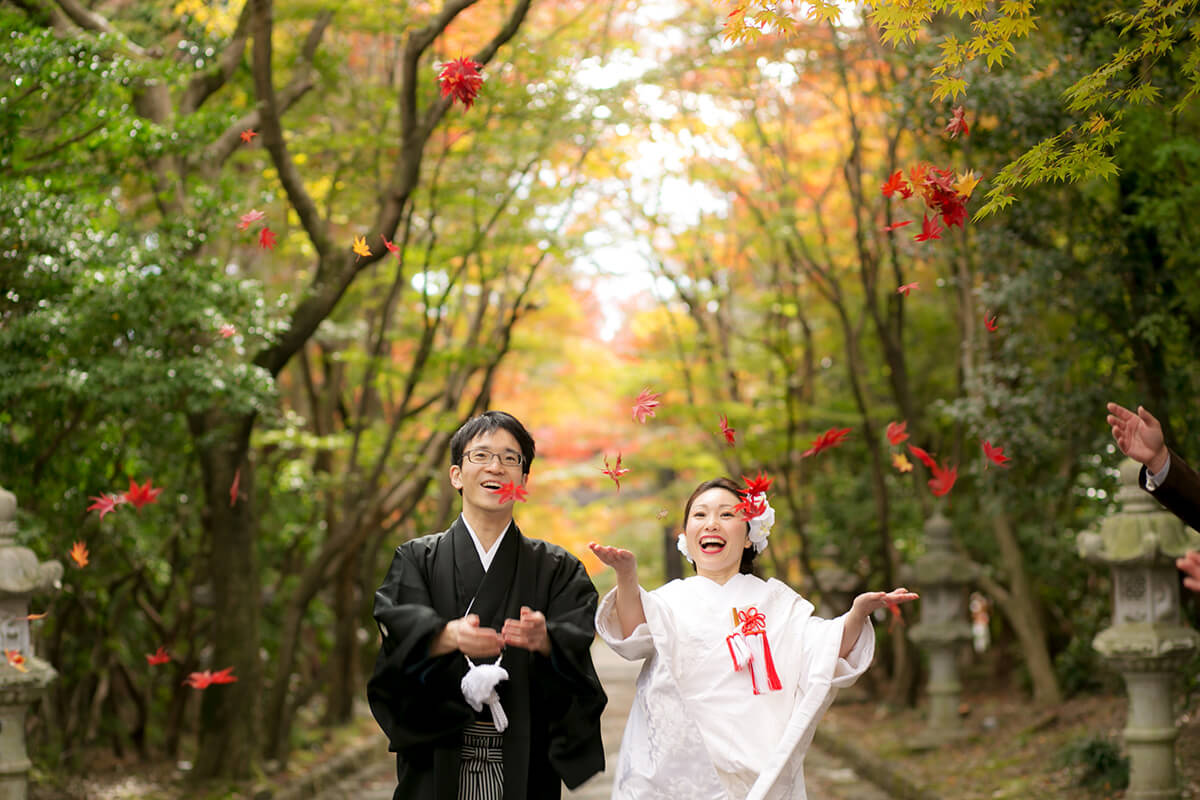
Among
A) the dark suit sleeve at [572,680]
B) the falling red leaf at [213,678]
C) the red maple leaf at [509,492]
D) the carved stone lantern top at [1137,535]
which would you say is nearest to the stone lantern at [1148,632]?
the carved stone lantern top at [1137,535]

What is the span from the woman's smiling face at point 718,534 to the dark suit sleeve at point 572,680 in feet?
1.84

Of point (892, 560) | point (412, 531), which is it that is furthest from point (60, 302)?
point (412, 531)

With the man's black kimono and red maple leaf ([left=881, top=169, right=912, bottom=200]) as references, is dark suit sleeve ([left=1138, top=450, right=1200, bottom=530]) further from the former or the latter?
the man's black kimono

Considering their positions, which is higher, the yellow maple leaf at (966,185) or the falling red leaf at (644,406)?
the yellow maple leaf at (966,185)

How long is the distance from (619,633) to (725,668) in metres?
0.42

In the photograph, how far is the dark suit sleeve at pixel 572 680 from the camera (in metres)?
4.36

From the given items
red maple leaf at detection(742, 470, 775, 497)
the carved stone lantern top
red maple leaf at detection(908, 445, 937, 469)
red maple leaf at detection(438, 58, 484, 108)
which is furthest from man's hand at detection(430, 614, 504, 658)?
the carved stone lantern top

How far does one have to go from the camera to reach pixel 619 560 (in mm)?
4359

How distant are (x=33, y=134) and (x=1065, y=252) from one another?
7.30 m

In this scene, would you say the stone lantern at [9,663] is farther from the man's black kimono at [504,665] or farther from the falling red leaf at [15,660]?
the man's black kimono at [504,665]

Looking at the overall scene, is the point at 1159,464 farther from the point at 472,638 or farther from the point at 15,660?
the point at 15,660

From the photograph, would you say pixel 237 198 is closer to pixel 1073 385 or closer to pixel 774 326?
pixel 1073 385

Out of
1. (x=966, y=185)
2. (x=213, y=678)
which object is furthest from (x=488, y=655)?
(x=213, y=678)

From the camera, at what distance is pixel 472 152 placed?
1161 cm
